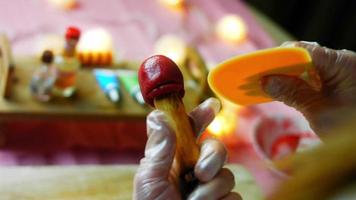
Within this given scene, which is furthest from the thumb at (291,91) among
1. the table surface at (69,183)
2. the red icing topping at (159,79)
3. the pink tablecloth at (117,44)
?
the pink tablecloth at (117,44)

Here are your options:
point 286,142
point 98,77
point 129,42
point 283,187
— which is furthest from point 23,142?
point 283,187

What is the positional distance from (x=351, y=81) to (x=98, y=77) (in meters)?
0.54

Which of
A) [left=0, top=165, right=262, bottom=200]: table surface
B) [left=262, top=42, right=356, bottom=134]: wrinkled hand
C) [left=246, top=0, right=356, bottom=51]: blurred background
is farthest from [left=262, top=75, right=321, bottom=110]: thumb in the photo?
[left=246, top=0, right=356, bottom=51]: blurred background

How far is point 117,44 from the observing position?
4.22 ft

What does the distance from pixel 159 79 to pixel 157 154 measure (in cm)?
7

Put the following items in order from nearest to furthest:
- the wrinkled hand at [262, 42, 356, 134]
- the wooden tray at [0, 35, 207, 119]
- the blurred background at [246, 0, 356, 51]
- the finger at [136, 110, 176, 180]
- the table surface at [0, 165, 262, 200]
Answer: the finger at [136, 110, 176, 180] → the wrinkled hand at [262, 42, 356, 134] → the table surface at [0, 165, 262, 200] → the wooden tray at [0, 35, 207, 119] → the blurred background at [246, 0, 356, 51]

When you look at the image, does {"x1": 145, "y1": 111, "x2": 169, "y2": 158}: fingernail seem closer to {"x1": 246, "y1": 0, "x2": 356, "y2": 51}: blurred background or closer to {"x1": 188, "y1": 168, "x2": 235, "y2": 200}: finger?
{"x1": 188, "y1": 168, "x2": 235, "y2": 200}: finger

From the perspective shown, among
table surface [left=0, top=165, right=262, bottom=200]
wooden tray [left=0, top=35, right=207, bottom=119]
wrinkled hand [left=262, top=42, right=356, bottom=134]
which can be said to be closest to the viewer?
wrinkled hand [left=262, top=42, right=356, bottom=134]

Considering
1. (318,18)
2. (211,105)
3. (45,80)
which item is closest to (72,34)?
(45,80)

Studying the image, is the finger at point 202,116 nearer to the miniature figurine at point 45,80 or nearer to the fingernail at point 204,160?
the fingernail at point 204,160

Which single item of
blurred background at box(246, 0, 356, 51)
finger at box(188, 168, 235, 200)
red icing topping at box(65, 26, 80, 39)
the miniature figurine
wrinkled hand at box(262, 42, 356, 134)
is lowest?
blurred background at box(246, 0, 356, 51)

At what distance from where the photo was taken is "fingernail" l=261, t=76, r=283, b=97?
0.57 metres

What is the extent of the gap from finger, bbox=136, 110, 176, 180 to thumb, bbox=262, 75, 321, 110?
13cm

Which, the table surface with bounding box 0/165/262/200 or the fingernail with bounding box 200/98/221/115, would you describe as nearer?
the fingernail with bounding box 200/98/221/115
